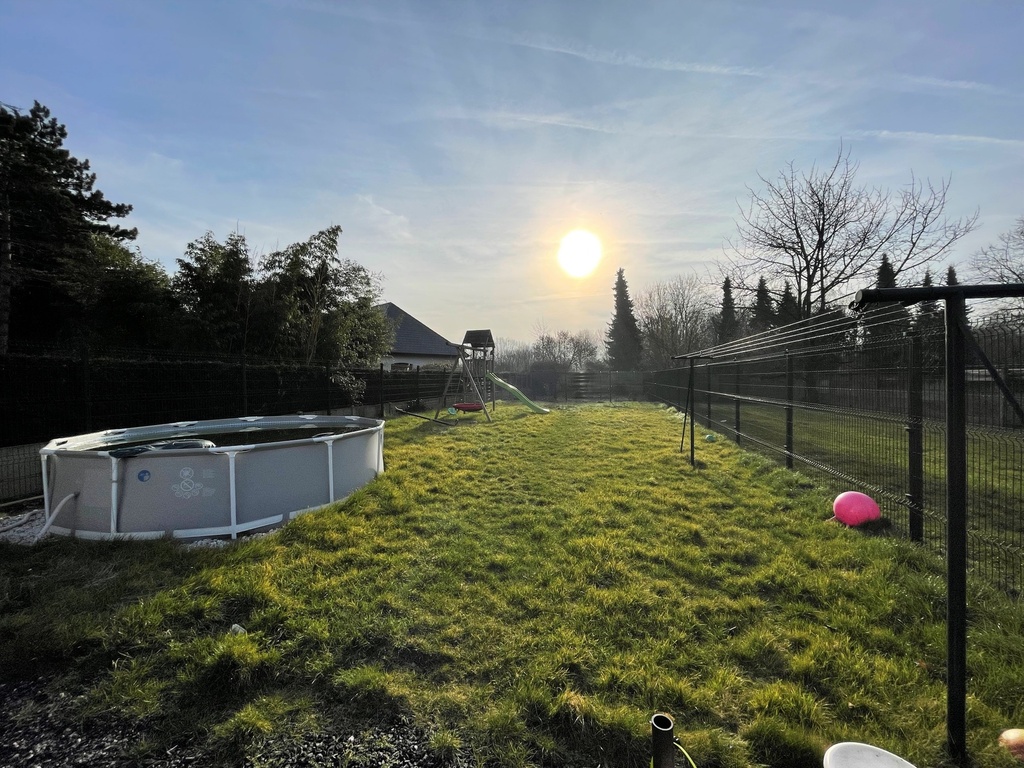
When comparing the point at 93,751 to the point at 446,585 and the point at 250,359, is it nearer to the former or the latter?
the point at 446,585

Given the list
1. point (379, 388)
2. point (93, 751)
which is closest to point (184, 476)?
point (93, 751)

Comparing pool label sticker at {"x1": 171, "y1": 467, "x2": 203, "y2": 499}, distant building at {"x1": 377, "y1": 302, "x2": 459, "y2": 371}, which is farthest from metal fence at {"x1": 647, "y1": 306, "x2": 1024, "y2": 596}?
distant building at {"x1": 377, "y1": 302, "x2": 459, "y2": 371}

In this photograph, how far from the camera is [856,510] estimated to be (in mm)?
3836

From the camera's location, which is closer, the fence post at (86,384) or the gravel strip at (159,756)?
the gravel strip at (159,756)

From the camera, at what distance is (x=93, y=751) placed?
1.73 metres

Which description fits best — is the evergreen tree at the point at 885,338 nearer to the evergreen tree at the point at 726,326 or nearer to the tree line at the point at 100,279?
the tree line at the point at 100,279

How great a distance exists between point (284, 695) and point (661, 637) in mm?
1895

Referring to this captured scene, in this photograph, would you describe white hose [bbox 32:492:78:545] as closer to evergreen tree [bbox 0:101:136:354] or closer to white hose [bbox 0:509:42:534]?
white hose [bbox 0:509:42:534]

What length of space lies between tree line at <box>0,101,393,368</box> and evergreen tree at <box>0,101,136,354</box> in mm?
18

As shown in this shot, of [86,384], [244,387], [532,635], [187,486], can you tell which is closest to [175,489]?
[187,486]

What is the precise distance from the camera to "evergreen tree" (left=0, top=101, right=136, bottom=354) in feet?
25.7

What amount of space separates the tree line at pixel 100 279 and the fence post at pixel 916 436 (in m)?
10.7

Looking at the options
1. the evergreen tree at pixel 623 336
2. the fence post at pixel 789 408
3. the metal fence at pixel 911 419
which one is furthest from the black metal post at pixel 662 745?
the evergreen tree at pixel 623 336

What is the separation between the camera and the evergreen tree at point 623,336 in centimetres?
3822
